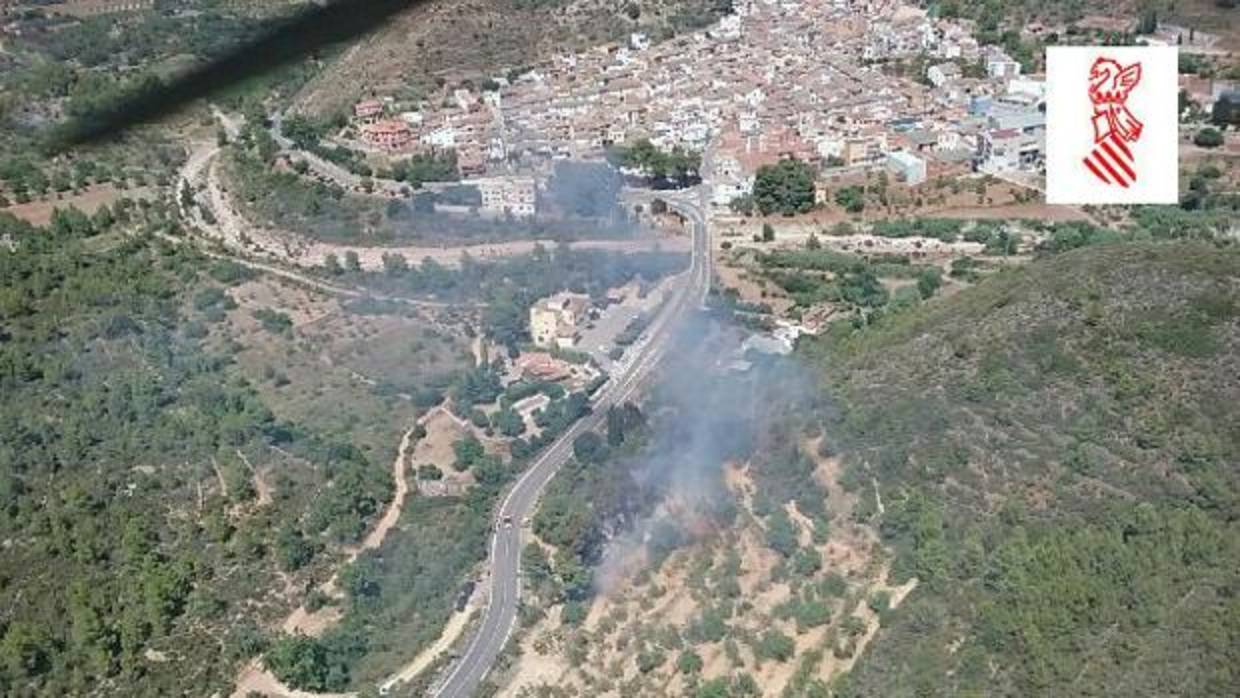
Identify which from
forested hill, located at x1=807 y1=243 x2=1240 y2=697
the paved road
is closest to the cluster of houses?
the paved road

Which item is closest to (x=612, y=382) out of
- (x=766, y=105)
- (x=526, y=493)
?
(x=526, y=493)

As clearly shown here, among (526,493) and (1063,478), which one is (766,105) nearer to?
(526,493)

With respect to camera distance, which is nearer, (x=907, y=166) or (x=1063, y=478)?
(x=1063, y=478)

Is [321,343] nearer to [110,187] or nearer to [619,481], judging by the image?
[619,481]

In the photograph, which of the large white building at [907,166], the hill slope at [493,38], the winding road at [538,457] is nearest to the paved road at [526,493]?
the winding road at [538,457]

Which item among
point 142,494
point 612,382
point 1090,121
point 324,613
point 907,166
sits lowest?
point 324,613

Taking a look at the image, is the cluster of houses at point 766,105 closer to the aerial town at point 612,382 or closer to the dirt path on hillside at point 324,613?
the aerial town at point 612,382

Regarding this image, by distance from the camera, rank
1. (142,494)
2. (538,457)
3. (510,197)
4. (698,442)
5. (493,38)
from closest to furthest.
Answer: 1. (698,442)
2. (142,494)
3. (538,457)
4. (510,197)
5. (493,38)
